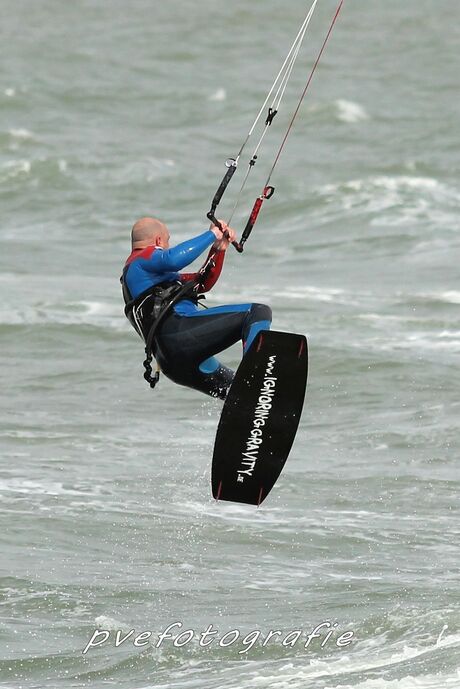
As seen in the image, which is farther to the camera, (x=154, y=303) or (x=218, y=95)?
(x=218, y=95)

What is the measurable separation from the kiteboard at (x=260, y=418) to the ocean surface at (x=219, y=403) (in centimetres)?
72

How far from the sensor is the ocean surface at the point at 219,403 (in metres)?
7.83

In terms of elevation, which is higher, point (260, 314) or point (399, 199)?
point (260, 314)

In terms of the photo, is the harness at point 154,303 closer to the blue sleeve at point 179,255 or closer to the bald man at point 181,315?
the bald man at point 181,315

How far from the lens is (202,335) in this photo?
322 inches

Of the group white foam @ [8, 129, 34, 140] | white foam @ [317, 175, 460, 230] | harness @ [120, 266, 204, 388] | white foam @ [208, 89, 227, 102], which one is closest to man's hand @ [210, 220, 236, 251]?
harness @ [120, 266, 204, 388]

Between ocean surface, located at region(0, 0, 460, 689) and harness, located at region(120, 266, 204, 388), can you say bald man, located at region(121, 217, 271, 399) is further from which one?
ocean surface, located at region(0, 0, 460, 689)

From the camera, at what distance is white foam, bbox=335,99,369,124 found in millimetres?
30766

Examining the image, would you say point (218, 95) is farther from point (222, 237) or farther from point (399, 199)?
point (222, 237)

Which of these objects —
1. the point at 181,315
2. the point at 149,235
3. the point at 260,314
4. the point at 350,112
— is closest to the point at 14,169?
the point at 350,112

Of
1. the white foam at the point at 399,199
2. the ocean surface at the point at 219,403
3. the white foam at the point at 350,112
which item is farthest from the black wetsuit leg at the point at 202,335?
the white foam at the point at 350,112

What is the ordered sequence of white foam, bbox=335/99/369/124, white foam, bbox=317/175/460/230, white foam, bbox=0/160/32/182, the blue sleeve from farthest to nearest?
white foam, bbox=335/99/369/124
white foam, bbox=0/160/32/182
white foam, bbox=317/175/460/230
the blue sleeve

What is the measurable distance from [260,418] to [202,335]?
58 cm

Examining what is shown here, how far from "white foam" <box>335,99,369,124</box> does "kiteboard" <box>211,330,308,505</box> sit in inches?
904
